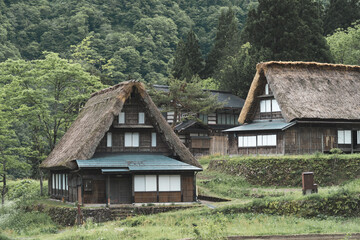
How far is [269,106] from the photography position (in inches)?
1756

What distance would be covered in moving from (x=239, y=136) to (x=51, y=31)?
44180 millimetres

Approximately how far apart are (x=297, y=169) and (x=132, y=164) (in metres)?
10.6

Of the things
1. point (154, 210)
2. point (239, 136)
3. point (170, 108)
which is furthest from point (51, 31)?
point (154, 210)

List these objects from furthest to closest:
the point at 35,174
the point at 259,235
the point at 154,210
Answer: the point at 35,174
the point at 154,210
the point at 259,235

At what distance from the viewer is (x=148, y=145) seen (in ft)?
119

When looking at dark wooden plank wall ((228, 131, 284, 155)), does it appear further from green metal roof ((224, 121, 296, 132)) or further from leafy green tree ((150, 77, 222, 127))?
leafy green tree ((150, 77, 222, 127))

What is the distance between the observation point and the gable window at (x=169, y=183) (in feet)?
111

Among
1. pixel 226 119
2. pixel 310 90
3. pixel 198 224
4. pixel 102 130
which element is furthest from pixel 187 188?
pixel 226 119

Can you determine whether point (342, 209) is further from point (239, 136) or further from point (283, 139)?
point (239, 136)

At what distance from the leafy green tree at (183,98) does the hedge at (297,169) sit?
12717mm

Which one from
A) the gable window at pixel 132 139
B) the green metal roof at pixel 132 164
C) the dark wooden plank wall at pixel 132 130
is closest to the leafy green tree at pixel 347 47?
the dark wooden plank wall at pixel 132 130

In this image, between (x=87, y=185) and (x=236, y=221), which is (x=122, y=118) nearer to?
(x=87, y=185)

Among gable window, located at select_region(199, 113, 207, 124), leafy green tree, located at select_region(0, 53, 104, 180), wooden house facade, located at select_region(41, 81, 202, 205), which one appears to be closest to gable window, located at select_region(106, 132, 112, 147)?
wooden house facade, located at select_region(41, 81, 202, 205)

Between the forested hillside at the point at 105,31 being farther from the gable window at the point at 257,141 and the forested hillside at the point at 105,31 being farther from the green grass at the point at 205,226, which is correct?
the green grass at the point at 205,226
